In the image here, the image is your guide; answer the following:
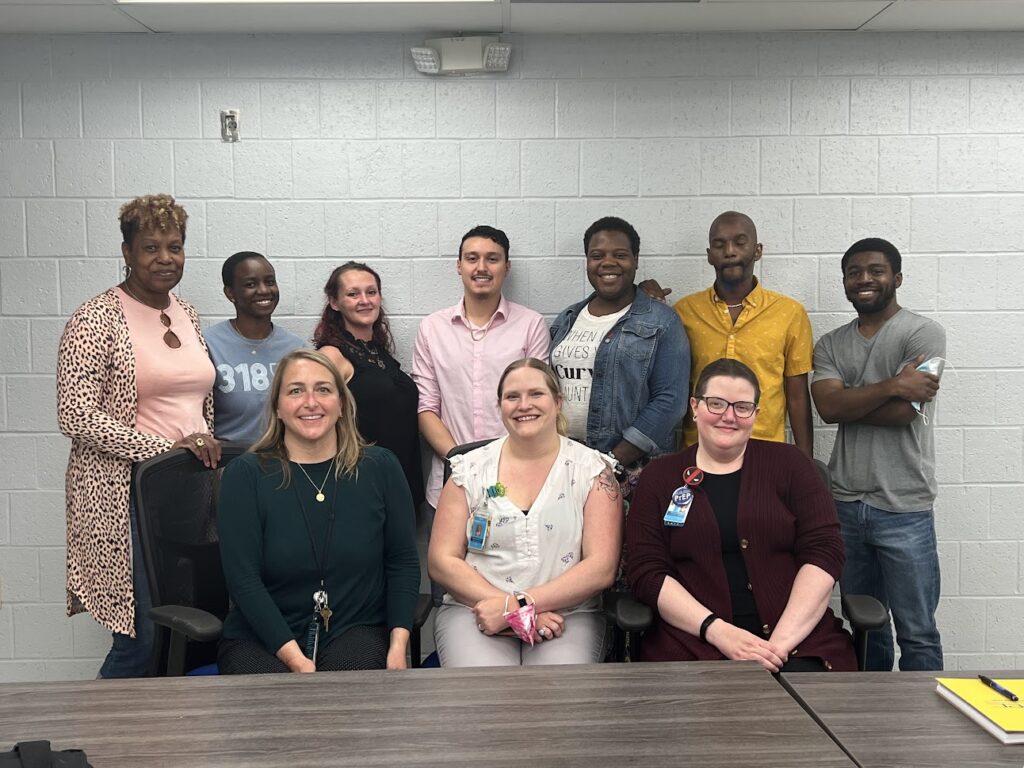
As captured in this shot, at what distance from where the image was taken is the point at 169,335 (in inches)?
127

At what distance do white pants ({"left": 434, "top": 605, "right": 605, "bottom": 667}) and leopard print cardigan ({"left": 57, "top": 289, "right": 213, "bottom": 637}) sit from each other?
103 cm

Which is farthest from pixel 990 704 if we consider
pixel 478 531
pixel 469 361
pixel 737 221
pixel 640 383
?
pixel 469 361

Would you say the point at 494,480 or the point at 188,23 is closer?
the point at 494,480

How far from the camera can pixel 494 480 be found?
9.53 feet

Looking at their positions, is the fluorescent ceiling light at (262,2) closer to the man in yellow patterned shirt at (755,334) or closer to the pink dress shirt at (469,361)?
the pink dress shirt at (469,361)

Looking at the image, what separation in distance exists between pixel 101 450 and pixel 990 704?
8.10ft

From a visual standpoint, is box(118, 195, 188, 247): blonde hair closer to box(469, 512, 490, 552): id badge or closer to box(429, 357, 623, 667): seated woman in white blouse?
box(429, 357, 623, 667): seated woman in white blouse

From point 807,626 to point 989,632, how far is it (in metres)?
1.90

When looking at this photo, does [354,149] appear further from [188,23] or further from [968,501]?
[968,501]

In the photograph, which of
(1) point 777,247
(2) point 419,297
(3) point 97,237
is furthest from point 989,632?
(3) point 97,237

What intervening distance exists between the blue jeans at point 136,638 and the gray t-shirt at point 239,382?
473 millimetres

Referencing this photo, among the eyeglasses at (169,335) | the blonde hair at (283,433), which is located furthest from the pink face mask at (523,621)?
the eyeglasses at (169,335)

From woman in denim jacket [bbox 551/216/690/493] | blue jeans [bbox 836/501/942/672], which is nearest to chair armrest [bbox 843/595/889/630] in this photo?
blue jeans [bbox 836/501/942/672]

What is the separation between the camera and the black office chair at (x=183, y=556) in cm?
246
